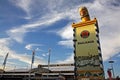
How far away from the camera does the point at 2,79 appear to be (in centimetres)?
7000

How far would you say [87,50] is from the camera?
154ft

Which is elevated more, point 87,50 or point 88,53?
point 87,50

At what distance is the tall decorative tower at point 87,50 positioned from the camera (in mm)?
44344

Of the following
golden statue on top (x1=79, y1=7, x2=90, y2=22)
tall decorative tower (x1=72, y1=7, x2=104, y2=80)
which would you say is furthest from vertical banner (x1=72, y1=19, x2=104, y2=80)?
golden statue on top (x1=79, y1=7, x2=90, y2=22)

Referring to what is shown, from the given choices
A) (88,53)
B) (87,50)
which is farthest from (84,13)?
(88,53)

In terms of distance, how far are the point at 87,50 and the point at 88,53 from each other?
3.18ft

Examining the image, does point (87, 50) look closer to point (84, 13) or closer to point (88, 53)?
point (88, 53)

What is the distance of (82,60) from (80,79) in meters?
5.70

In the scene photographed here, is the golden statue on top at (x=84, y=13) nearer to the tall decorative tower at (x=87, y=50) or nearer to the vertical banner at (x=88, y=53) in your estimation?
the tall decorative tower at (x=87, y=50)

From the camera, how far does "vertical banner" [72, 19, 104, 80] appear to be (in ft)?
145

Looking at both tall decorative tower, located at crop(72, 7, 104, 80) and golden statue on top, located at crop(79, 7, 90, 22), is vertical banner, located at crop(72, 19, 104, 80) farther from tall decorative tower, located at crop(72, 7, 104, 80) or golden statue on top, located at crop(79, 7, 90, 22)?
golden statue on top, located at crop(79, 7, 90, 22)

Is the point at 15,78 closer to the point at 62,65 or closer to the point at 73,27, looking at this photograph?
the point at 62,65

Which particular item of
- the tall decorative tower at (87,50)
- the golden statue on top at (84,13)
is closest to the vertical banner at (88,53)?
the tall decorative tower at (87,50)

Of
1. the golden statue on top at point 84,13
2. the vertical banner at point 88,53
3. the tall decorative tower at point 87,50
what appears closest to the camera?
the vertical banner at point 88,53
